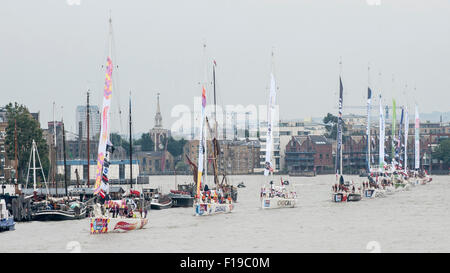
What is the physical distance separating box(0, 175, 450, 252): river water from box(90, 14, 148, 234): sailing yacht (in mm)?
857

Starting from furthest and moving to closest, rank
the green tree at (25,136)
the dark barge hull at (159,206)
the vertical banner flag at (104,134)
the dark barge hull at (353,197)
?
the green tree at (25,136) → the dark barge hull at (353,197) → the dark barge hull at (159,206) → the vertical banner flag at (104,134)

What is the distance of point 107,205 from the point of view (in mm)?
67000

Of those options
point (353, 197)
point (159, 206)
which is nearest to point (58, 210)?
point (159, 206)

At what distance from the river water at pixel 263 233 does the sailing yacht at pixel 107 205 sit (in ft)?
2.81

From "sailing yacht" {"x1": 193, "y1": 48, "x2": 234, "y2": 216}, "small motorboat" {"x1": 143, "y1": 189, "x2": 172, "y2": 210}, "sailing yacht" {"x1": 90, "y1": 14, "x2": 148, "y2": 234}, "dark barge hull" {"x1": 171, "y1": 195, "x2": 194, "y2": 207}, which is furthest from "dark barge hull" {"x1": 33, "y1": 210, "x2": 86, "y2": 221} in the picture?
"dark barge hull" {"x1": 171, "y1": 195, "x2": 194, "y2": 207}

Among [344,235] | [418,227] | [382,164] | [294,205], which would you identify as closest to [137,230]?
[344,235]

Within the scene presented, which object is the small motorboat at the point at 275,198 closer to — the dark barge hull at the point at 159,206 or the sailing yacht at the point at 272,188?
the sailing yacht at the point at 272,188

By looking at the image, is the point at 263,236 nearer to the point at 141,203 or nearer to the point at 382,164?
the point at 141,203

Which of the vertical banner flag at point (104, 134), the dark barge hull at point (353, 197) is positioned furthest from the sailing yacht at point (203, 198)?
the dark barge hull at point (353, 197)

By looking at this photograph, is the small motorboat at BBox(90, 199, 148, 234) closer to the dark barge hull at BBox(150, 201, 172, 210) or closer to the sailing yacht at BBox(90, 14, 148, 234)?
the sailing yacht at BBox(90, 14, 148, 234)

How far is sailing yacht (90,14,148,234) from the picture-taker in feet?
208

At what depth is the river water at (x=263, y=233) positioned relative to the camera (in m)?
61.3

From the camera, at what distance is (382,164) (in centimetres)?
13825

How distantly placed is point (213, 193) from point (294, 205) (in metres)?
13.7
